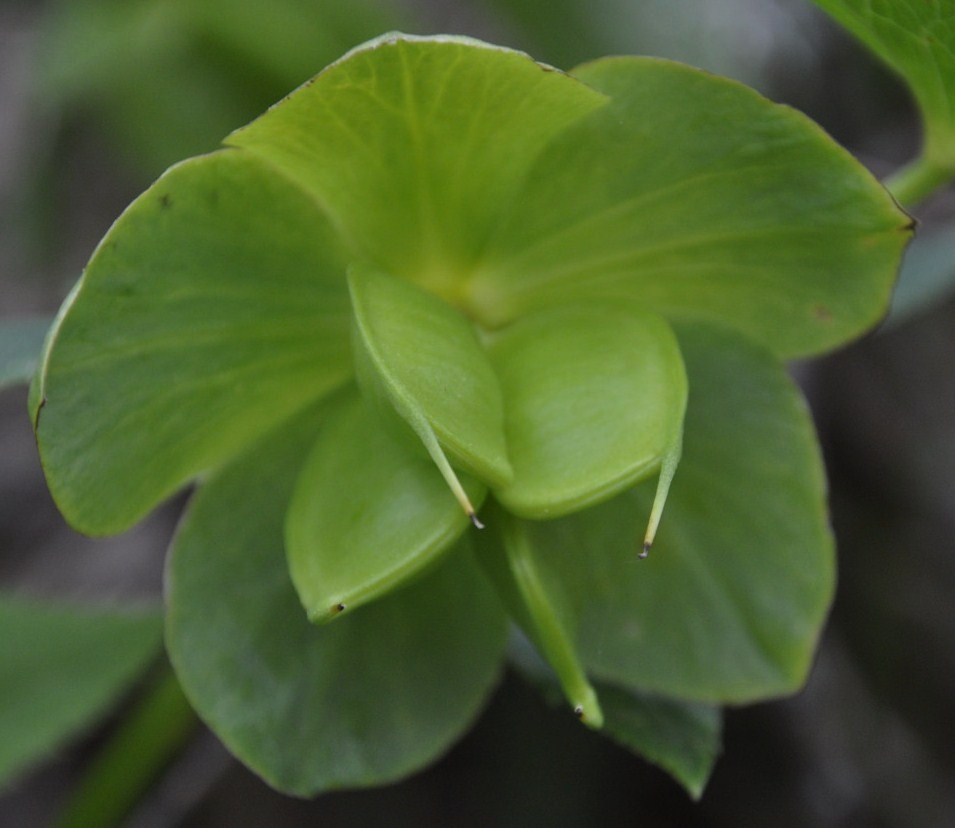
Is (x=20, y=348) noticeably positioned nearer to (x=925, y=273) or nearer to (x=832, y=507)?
(x=925, y=273)

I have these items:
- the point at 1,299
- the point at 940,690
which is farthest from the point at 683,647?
the point at 1,299

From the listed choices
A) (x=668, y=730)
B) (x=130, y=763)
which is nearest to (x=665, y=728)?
(x=668, y=730)

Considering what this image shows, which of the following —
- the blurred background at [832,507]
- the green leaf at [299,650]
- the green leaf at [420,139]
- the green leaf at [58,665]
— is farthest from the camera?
the blurred background at [832,507]

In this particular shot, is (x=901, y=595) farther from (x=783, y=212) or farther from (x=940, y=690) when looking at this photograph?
(x=783, y=212)

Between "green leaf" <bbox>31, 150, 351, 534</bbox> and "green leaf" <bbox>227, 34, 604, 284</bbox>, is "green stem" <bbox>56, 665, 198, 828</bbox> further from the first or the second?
"green leaf" <bbox>227, 34, 604, 284</bbox>

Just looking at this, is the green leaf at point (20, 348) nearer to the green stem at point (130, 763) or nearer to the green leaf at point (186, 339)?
the green leaf at point (186, 339)

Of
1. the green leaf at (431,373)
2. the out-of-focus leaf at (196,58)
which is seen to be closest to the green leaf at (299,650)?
the green leaf at (431,373)
